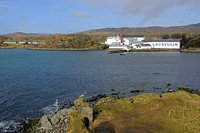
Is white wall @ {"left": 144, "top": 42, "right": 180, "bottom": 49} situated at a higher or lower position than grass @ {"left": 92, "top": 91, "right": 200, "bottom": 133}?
lower

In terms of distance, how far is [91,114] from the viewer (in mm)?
21234

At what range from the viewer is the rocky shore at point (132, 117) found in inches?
762

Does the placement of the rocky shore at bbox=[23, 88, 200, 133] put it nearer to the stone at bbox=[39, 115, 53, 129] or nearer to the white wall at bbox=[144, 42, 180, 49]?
the stone at bbox=[39, 115, 53, 129]

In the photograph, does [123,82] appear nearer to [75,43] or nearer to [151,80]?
[151,80]

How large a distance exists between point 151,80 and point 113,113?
32.2 m

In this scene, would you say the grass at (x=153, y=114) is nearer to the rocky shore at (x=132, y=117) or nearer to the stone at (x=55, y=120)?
the rocky shore at (x=132, y=117)

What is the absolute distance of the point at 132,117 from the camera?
21.9m

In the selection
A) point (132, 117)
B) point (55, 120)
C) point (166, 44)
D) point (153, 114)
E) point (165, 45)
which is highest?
point (153, 114)

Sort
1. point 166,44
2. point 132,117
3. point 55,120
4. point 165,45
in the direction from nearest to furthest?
point 132,117 < point 55,120 < point 166,44 < point 165,45

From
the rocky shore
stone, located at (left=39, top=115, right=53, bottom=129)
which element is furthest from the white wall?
stone, located at (left=39, top=115, right=53, bottom=129)

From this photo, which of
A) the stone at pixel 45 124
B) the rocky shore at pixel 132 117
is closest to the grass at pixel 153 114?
the rocky shore at pixel 132 117

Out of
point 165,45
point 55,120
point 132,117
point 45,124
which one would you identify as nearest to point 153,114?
point 132,117

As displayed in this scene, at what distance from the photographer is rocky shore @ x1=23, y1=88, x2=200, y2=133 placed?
1936cm

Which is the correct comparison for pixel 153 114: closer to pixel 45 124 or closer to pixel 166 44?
pixel 45 124
